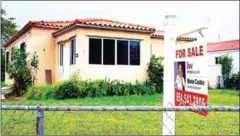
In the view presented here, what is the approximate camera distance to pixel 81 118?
21.8 ft

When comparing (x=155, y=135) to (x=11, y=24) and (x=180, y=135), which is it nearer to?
(x=180, y=135)

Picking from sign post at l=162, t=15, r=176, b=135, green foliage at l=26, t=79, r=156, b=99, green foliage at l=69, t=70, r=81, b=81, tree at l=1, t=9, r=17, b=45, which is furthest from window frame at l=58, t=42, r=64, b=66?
tree at l=1, t=9, r=17, b=45

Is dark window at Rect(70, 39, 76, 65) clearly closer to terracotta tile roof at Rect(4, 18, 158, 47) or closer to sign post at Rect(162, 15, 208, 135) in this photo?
terracotta tile roof at Rect(4, 18, 158, 47)

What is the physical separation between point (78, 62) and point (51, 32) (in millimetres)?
3764

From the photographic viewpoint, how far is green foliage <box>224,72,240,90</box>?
65.1ft

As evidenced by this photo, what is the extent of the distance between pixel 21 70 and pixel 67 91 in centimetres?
407

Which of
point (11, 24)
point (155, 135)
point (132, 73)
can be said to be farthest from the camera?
point (11, 24)

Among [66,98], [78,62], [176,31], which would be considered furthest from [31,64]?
[176,31]

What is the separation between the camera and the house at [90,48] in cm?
1348

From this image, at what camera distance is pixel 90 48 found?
535 inches

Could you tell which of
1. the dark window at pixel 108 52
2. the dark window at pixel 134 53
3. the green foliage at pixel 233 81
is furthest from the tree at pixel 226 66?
the dark window at pixel 108 52

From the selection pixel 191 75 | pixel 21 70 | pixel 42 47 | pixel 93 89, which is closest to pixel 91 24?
pixel 93 89

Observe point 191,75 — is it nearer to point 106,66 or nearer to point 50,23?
point 106,66

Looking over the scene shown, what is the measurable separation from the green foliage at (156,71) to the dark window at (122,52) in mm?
1320
